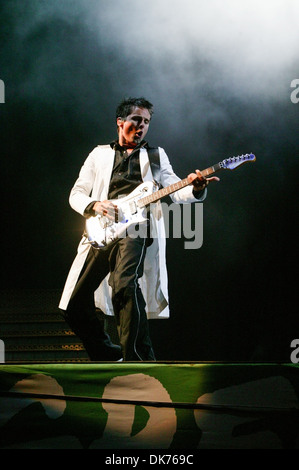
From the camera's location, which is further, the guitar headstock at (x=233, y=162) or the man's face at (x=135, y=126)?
the man's face at (x=135, y=126)

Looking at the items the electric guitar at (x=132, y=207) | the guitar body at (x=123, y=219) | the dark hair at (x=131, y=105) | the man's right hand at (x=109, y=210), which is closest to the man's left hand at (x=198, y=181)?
the electric guitar at (x=132, y=207)

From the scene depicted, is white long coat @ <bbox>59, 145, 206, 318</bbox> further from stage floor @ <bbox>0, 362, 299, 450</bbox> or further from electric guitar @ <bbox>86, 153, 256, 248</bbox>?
stage floor @ <bbox>0, 362, 299, 450</bbox>

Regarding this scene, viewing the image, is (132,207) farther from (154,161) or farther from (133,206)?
(154,161)

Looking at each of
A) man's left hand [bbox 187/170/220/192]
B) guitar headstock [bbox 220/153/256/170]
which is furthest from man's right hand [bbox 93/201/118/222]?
guitar headstock [bbox 220/153/256/170]

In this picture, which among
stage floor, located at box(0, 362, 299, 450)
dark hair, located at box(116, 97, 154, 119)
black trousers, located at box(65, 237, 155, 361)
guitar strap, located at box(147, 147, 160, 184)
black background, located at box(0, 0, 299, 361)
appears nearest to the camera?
stage floor, located at box(0, 362, 299, 450)

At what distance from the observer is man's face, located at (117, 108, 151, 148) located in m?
2.88

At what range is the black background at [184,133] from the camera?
139 inches

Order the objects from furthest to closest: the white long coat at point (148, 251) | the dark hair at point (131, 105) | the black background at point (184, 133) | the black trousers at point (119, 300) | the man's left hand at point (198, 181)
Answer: the black background at point (184, 133)
the dark hair at point (131, 105)
the white long coat at point (148, 251)
the man's left hand at point (198, 181)
the black trousers at point (119, 300)

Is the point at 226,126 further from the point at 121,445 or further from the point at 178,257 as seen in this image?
the point at 121,445

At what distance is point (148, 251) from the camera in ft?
8.91

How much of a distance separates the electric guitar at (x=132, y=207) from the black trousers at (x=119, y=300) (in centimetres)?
A: 6

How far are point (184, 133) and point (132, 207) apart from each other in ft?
4.59

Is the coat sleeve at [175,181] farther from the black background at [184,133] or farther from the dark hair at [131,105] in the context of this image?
the black background at [184,133]

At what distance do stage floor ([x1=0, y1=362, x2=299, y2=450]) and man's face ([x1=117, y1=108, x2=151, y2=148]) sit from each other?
1.70 m
